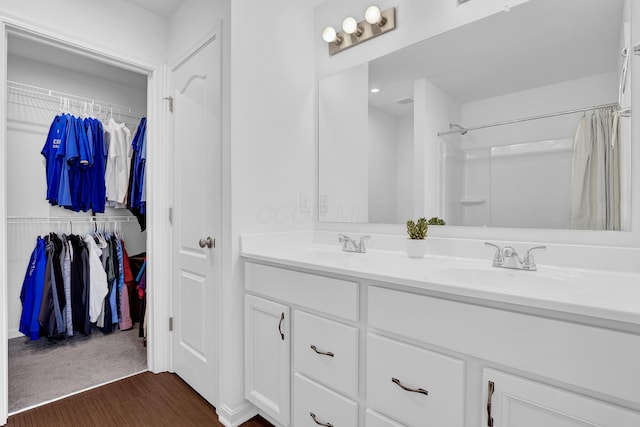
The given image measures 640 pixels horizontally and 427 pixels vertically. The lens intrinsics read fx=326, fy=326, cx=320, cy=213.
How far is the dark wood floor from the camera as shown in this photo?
168 cm

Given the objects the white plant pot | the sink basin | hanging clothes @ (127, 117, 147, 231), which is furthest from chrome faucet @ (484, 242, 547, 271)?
hanging clothes @ (127, 117, 147, 231)

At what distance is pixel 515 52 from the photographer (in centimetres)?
141

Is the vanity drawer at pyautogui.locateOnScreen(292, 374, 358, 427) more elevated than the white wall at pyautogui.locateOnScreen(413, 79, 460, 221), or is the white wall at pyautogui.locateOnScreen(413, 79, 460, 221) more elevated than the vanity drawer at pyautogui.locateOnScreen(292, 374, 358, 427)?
the white wall at pyautogui.locateOnScreen(413, 79, 460, 221)

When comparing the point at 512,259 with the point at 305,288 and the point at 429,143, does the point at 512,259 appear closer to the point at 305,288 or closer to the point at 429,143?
the point at 429,143

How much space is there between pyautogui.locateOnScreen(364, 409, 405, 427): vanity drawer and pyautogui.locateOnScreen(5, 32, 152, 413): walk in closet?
1770mm

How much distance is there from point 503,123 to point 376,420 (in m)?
1.31

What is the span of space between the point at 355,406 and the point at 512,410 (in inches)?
21.6

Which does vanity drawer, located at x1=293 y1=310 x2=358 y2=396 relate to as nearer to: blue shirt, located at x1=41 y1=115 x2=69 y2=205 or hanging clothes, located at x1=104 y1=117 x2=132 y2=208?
hanging clothes, located at x1=104 y1=117 x2=132 y2=208

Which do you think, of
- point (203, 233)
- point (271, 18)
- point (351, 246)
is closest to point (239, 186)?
point (203, 233)

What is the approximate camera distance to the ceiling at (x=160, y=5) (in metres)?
2.03

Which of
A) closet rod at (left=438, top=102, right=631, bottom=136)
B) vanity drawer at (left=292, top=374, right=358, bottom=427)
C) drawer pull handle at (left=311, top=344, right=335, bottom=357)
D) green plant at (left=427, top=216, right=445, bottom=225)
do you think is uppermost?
closet rod at (left=438, top=102, right=631, bottom=136)

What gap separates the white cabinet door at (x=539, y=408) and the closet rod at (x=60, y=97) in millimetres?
3653

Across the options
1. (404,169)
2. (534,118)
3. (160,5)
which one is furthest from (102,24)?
(534,118)

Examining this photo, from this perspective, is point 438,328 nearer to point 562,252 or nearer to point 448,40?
point 562,252
